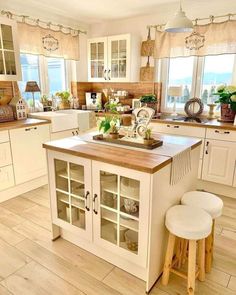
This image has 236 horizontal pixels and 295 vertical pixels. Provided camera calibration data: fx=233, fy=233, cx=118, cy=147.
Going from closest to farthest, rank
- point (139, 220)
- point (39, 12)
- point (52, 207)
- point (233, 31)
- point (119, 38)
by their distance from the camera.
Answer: point (139, 220) → point (52, 207) → point (233, 31) → point (39, 12) → point (119, 38)

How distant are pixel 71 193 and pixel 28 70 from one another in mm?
2479

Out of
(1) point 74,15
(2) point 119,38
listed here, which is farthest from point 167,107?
(1) point 74,15

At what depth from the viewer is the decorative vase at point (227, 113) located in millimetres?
3015

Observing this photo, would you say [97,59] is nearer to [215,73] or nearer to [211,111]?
[215,73]

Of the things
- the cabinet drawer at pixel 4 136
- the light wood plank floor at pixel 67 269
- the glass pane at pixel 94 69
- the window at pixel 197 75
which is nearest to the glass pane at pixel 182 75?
the window at pixel 197 75

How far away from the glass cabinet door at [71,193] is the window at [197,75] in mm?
2524

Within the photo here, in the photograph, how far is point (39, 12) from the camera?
3.43m

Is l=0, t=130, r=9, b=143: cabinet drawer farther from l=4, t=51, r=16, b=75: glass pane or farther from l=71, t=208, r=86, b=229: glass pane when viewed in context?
l=71, t=208, r=86, b=229: glass pane

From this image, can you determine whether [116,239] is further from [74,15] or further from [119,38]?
[74,15]

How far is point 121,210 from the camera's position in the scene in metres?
1.63

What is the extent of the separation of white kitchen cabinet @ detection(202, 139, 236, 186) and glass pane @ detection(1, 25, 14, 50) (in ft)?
9.11

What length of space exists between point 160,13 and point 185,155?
2817 mm

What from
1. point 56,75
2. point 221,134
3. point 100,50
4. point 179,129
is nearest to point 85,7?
point 100,50

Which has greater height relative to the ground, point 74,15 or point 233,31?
point 74,15
